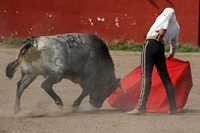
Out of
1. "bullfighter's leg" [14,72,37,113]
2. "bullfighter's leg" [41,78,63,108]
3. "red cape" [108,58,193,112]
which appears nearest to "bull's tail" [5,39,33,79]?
"bullfighter's leg" [14,72,37,113]

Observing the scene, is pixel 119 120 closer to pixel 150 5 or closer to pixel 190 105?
pixel 190 105

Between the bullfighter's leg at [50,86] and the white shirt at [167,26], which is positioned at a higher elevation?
the white shirt at [167,26]

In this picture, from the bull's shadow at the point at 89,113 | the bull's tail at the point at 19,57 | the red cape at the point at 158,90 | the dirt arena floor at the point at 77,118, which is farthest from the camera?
the red cape at the point at 158,90

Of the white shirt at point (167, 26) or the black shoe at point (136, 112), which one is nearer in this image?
the white shirt at point (167, 26)

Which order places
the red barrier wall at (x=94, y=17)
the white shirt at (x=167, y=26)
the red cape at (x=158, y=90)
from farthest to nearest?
the red barrier wall at (x=94, y=17) → the red cape at (x=158, y=90) → the white shirt at (x=167, y=26)

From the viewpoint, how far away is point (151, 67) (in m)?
9.81

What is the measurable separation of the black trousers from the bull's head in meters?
0.80

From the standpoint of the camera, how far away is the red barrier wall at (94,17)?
22.2m

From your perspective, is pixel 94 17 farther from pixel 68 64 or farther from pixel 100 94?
pixel 68 64

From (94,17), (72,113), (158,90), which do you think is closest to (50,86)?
(72,113)

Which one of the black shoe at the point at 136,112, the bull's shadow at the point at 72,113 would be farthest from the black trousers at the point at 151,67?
the bull's shadow at the point at 72,113

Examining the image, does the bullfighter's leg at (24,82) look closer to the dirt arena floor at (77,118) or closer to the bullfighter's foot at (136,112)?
the dirt arena floor at (77,118)

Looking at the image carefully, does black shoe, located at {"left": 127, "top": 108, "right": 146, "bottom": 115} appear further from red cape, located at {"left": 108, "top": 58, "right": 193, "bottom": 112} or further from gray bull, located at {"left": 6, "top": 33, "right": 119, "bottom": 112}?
gray bull, located at {"left": 6, "top": 33, "right": 119, "bottom": 112}

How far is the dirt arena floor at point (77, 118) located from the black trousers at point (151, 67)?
0.25 m
